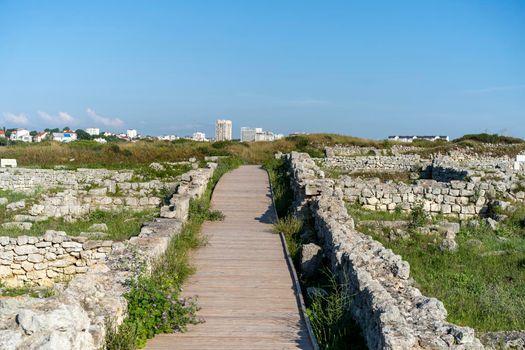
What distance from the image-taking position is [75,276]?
7.09 m

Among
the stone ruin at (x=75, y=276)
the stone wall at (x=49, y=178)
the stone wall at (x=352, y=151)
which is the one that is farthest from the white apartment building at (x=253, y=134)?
the stone ruin at (x=75, y=276)

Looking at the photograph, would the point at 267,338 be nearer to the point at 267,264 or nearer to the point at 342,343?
the point at 342,343

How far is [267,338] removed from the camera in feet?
17.6

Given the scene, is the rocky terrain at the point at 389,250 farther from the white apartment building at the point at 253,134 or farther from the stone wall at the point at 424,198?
the white apartment building at the point at 253,134

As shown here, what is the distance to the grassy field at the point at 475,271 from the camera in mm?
6715

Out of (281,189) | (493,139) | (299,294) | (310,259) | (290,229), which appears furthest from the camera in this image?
(493,139)

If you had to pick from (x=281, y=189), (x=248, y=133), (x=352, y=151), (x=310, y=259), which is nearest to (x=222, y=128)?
(x=248, y=133)

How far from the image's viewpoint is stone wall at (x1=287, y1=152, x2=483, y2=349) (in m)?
4.25

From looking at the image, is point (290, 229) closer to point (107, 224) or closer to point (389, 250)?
point (389, 250)

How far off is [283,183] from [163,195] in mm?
4108

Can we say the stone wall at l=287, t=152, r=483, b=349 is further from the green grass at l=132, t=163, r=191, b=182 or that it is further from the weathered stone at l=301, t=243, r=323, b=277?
the green grass at l=132, t=163, r=191, b=182

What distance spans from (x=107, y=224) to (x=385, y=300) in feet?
31.4

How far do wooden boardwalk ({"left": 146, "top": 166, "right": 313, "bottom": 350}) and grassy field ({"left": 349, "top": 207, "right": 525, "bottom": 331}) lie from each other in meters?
2.18

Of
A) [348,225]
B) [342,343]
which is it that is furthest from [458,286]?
[342,343]
